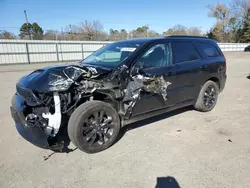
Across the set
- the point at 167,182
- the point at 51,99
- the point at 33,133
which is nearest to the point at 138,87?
the point at 51,99

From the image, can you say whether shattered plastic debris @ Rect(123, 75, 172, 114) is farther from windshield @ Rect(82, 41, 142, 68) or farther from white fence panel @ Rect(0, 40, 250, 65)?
white fence panel @ Rect(0, 40, 250, 65)

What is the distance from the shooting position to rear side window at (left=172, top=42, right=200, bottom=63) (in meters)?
4.09

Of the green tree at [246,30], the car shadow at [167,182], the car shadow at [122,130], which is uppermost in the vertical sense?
the green tree at [246,30]

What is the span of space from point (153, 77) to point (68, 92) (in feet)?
4.94

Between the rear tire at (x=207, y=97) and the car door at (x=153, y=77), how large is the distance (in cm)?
128

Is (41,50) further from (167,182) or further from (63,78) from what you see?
(167,182)

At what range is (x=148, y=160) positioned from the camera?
294 cm

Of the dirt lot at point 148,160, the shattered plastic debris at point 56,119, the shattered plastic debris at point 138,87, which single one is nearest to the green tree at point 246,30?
the dirt lot at point 148,160

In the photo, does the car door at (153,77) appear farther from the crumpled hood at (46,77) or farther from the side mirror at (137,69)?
the crumpled hood at (46,77)

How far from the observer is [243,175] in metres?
2.57

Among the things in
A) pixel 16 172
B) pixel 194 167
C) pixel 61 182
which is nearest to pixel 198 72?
pixel 194 167

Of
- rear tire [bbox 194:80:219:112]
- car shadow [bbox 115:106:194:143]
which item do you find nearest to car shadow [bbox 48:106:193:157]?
car shadow [bbox 115:106:194:143]

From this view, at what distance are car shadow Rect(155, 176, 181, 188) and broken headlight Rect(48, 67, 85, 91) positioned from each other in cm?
179

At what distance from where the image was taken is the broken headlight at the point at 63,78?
2848 mm
